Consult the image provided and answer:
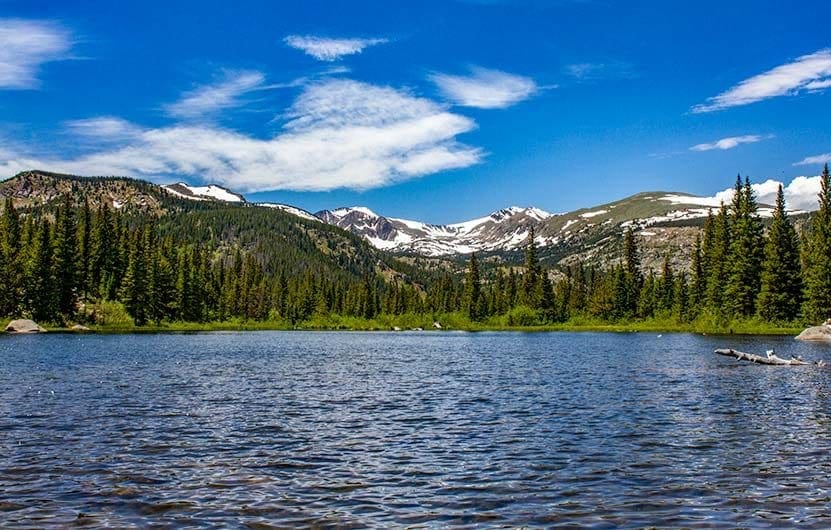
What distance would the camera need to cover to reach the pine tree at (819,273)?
100 meters

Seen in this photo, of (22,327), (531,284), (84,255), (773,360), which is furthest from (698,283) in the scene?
(84,255)

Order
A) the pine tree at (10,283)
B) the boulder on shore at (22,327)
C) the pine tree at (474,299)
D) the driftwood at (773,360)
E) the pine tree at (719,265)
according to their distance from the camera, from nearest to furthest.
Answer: the driftwood at (773,360)
the boulder on shore at (22,327)
the pine tree at (719,265)
the pine tree at (10,283)
the pine tree at (474,299)

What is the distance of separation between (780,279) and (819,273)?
982cm

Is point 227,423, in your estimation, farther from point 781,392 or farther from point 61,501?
point 781,392

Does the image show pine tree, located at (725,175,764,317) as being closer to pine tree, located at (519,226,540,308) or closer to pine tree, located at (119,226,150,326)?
pine tree, located at (519,226,540,308)

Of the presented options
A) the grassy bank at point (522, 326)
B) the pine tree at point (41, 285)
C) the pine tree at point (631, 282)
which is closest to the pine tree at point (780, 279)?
the grassy bank at point (522, 326)

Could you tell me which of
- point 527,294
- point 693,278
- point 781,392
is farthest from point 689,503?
point 527,294

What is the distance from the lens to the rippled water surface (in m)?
15.6

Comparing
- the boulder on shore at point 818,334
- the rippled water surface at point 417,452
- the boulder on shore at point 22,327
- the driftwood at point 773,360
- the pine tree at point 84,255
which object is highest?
the pine tree at point 84,255

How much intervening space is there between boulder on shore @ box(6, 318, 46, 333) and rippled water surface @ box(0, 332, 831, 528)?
263 feet

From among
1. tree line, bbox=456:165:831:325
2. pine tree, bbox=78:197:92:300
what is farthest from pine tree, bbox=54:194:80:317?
tree line, bbox=456:165:831:325

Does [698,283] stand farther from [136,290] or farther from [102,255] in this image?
[102,255]

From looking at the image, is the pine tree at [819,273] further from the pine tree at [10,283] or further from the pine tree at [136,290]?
the pine tree at [10,283]

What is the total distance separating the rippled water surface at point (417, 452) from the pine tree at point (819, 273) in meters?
65.9
